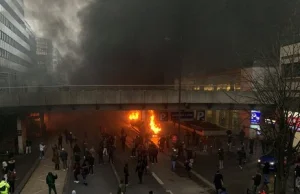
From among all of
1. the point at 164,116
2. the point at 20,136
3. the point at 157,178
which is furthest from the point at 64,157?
the point at 164,116

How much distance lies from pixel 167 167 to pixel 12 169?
8.27m

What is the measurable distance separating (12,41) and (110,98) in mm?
37543

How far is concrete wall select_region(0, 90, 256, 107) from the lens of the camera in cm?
2012

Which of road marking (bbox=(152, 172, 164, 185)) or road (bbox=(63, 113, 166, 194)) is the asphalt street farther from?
road marking (bbox=(152, 172, 164, 185))

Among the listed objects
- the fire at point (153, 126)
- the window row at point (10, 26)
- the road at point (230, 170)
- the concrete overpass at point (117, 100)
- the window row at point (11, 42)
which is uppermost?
the window row at point (10, 26)

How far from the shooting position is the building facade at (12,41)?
4500 centimetres

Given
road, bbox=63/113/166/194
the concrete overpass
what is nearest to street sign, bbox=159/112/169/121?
the concrete overpass

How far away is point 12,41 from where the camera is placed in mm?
52219

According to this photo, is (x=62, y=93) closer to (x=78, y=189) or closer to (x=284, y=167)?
(x=78, y=189)

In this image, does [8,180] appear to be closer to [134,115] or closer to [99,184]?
[99,184]

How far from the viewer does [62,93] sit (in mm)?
20688

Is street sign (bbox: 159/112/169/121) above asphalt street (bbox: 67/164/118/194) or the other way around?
above

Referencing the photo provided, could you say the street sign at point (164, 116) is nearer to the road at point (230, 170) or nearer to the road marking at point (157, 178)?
the road at point (230, 170)

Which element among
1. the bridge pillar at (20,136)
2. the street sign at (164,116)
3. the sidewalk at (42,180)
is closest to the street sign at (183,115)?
the street sign at (164,116)
